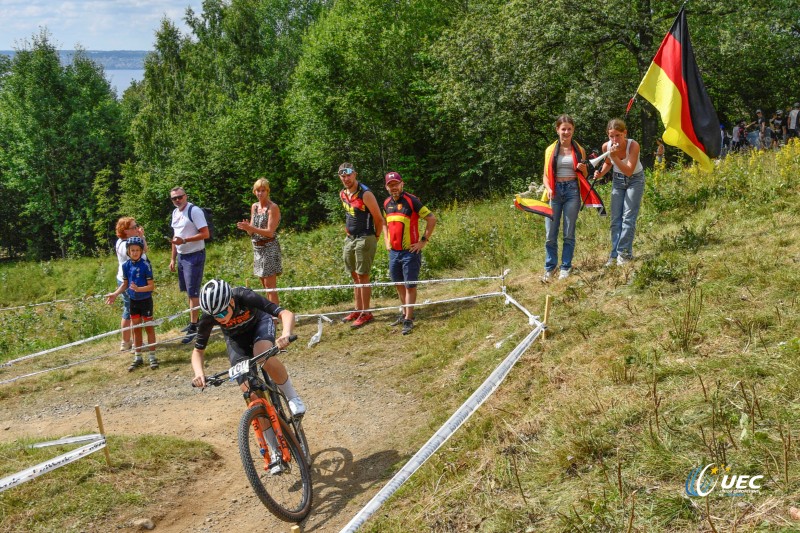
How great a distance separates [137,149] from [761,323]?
43177mm

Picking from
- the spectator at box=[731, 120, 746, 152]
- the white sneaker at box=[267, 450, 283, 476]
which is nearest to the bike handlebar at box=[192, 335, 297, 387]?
the white sneaker at box=[267, 450, 283, 476]

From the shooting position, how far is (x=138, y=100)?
5844cm

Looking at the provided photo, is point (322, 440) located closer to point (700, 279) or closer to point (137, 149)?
point (700, 279)

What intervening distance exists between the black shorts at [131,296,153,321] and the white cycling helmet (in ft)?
14.9

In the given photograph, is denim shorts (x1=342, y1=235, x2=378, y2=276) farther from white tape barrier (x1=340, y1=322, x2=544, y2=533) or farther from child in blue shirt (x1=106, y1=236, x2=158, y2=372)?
white tape barrier (x1=340, y1=322, x2=544, y2=533)

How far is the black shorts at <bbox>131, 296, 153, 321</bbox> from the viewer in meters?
8.88

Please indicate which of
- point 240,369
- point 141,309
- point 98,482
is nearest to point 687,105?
point 240,369

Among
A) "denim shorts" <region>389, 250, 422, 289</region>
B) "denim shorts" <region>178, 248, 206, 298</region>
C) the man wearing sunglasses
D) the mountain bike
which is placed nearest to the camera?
the mountain bike

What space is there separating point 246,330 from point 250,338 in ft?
0.28

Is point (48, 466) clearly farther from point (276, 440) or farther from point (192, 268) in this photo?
point (192, 268)

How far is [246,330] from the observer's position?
527 centimetres

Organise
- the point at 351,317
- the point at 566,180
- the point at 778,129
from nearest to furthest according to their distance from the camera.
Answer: the point at 566,180, the point at 351,317, the point at 778,129

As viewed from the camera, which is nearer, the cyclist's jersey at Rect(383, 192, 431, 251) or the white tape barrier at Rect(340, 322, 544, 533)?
the white tape barrier at Rect(340, 322, 544, 533)

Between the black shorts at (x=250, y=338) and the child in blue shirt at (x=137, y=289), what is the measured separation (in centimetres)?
388
